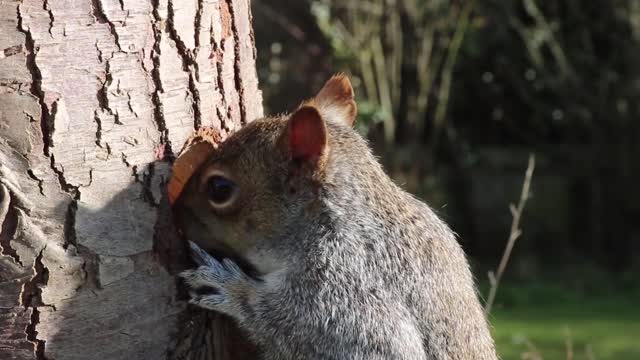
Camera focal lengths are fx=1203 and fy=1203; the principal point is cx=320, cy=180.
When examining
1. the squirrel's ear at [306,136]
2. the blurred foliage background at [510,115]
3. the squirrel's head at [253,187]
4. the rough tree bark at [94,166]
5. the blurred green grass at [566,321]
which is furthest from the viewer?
the blurred foliage background at [510,115]

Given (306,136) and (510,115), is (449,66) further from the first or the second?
(306,136)

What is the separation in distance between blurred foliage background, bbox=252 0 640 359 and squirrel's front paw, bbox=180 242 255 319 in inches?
178

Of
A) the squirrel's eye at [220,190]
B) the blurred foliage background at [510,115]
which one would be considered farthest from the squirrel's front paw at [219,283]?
the blurred foliage background at [510,115]

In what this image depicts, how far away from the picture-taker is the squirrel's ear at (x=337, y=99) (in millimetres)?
3084

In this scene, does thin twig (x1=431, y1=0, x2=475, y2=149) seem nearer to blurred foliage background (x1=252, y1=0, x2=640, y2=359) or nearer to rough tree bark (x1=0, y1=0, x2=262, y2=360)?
blurred foliage background (x1=252, y1=0, x2=640, y2=359)

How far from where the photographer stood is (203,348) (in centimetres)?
274

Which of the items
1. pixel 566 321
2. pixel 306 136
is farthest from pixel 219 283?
pixel 566 321

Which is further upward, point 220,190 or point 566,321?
point 220,190

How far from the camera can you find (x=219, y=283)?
271cm

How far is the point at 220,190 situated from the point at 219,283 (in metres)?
0.25

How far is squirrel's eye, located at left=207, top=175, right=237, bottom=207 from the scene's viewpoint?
2.82 m

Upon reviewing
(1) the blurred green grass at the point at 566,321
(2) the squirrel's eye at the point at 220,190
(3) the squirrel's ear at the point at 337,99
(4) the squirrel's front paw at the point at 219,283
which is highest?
(3) the squirrel's ear at the point at 337,99

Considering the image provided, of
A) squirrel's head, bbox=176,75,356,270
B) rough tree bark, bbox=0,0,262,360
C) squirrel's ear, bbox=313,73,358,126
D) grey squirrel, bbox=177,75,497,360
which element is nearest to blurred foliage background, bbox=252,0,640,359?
squirrel's ear, bbox=313,73,358,126

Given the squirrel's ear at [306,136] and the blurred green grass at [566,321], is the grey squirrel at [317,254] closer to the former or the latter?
the squirrel's ear at [306,136]
